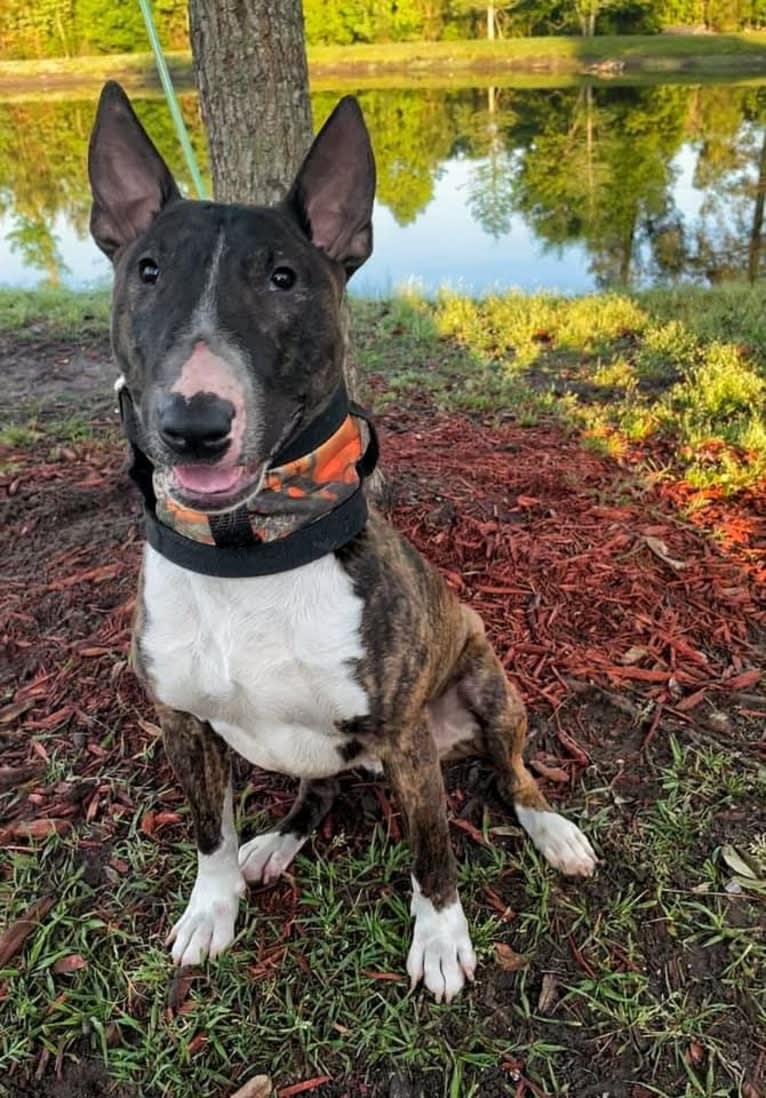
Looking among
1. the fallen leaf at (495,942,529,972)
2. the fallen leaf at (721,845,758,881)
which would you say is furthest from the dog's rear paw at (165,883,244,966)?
the fallen leaf at (721,845,758,881)

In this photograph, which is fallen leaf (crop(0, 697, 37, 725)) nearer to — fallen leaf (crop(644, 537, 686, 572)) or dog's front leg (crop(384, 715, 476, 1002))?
dog's front leg (crop(384, 715, 476, 1002))

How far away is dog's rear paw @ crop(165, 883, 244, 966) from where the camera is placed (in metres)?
2.45

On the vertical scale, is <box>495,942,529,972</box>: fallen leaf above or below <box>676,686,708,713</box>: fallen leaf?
below

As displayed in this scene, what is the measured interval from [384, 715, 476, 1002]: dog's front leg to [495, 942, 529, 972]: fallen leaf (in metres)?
0.07

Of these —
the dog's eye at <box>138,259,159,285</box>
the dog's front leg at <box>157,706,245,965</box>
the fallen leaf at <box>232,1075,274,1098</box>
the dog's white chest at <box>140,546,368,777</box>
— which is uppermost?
the dog's eye at <box>138,259,159,285</box>

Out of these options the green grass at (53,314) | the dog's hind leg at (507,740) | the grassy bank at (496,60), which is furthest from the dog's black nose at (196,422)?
the grassy bank at (496,60)

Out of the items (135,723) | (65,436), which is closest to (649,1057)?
(135,723)

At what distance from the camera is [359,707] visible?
2.15 m

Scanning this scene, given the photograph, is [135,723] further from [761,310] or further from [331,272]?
[761,310]

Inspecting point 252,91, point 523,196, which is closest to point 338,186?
point 252,91

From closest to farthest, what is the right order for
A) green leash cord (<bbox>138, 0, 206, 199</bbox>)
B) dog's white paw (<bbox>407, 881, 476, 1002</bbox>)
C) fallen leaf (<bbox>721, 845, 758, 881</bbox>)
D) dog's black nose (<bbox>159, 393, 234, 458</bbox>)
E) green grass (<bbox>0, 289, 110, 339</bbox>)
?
dog's black nose (<bbox>159, 393, 234, 458</bbox>), dog's white paw (<bbox>407, 881, 476, 1002</bbox>), fallen leaf (<bbox>721, 845, 758, 881</bbox>), green leash cord (<bbox>138, 0, 206, 199</bbox>), green grass (<bbox>0, 289, 110, 339</bbox>)

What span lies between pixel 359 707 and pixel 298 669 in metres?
0.18

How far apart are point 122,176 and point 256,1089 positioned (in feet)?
7.16

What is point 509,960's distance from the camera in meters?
2.42
